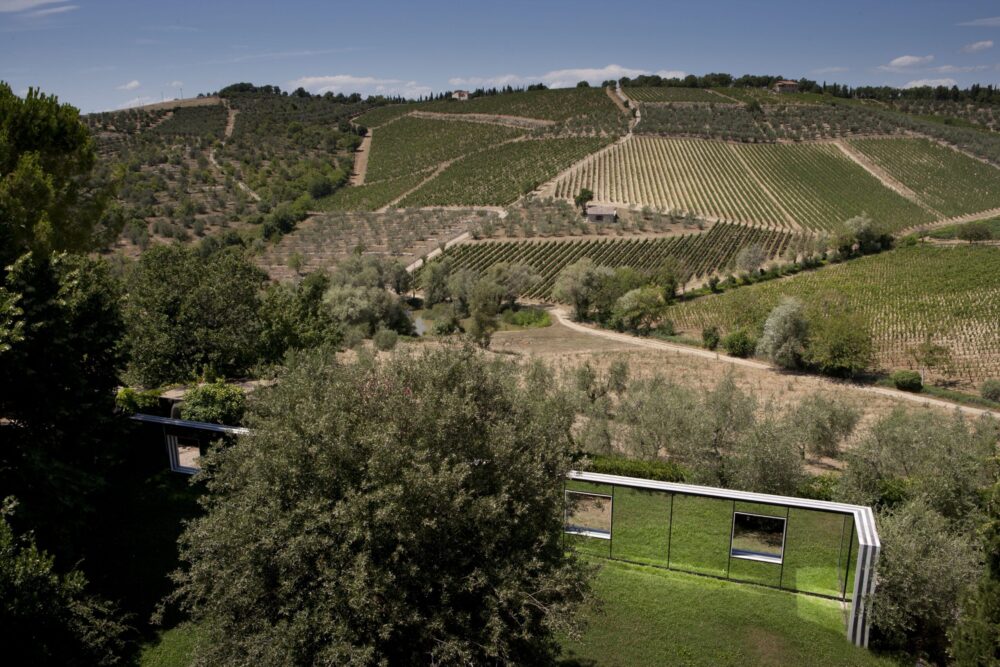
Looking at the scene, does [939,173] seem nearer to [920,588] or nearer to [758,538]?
[758,538]

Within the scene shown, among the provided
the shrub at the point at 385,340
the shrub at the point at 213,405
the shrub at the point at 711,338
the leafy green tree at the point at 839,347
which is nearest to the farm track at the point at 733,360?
the shrub at the point at 711,338

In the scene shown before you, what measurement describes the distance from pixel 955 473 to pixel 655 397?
9088 mm

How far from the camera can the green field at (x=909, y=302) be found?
42250mm

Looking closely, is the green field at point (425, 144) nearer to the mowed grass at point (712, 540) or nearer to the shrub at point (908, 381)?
the shrub at point (908, 381)

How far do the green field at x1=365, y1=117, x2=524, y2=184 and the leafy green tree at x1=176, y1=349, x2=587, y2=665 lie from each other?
3881 inches

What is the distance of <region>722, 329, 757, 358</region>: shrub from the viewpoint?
42312 millimetres

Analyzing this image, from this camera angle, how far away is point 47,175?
16.4 metres

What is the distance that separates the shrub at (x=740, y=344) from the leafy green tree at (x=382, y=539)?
36.3m

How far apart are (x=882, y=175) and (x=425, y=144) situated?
71913 mm

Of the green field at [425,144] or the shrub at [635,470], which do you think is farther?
the green field at [425,144]

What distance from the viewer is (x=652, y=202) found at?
82.5 metres

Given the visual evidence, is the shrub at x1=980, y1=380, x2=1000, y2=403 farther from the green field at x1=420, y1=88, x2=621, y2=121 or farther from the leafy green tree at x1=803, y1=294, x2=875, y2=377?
the green field at x1=420, y1=88, x2=621, y2=121

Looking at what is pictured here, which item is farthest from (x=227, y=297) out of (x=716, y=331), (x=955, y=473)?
(x=716, y=331)

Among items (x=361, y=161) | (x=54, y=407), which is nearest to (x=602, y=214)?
(x=361, y=161)
